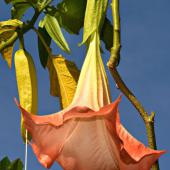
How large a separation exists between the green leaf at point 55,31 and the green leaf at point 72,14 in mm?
24

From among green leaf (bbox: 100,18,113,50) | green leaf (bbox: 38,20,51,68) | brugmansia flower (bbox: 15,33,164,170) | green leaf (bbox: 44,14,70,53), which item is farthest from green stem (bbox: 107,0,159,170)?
green leaf (bbox: 38,20,51,68)

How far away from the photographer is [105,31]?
1.30 m

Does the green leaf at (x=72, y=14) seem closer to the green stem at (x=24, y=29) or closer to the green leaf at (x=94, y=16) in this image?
the green stem at (x=24, y=29)

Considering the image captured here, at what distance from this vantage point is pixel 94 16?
1.14 meters

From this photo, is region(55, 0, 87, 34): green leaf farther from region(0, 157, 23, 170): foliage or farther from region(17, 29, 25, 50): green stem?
region(0, 157, 23, 170): foliage

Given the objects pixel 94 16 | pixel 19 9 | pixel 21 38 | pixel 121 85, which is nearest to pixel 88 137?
pixel 121 85

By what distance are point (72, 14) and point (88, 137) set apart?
1.59 ft

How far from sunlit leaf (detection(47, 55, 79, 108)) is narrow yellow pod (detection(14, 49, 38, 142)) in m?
0.07

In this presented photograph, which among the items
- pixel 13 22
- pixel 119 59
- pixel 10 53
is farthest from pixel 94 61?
pixel 10 53

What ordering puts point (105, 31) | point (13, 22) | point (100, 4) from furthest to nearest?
point (13, 22) → point (105, 31) → point (100, 4)

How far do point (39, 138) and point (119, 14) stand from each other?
30 cm

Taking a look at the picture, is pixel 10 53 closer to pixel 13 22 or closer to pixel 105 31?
pixel 13 22

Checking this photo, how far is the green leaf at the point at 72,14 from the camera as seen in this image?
1.35 m

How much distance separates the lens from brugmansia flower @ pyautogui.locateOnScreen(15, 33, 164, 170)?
0.89m
